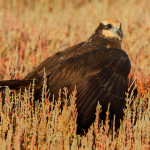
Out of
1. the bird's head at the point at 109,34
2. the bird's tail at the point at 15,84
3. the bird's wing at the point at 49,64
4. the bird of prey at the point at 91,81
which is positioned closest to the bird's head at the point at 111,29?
the bird's head at the point at 109,34

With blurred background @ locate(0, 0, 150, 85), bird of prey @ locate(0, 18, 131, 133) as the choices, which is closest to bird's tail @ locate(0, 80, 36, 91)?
bird of prey @ locate(0, 18, 131, 133)

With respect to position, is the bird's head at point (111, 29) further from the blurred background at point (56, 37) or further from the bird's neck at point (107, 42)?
the blurred background at point (56, 37)

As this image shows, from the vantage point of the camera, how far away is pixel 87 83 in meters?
4.00

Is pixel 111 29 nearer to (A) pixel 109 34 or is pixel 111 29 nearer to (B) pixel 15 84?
(A) pixel 109 34

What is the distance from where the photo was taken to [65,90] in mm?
3385

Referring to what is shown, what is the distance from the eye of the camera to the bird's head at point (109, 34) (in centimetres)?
511

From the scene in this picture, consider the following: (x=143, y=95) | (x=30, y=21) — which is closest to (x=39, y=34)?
(x=30, y=21)

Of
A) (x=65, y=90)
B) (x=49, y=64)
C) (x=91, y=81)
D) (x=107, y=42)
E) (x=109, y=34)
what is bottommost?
(x=65, y=90)

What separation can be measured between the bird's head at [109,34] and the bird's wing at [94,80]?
0.79m

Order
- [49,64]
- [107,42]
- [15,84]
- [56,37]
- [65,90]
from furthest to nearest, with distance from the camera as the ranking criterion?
1. [56,37]
2. [107,42]
3. [49,64]
4. [15,84]
5. [65,90]

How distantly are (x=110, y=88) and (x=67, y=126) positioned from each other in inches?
29.0

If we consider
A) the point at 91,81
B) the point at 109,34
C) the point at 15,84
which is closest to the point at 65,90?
the point at 91,81

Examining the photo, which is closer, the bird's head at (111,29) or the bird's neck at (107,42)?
the bird's neck at (107,42)

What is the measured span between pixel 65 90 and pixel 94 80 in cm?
70
